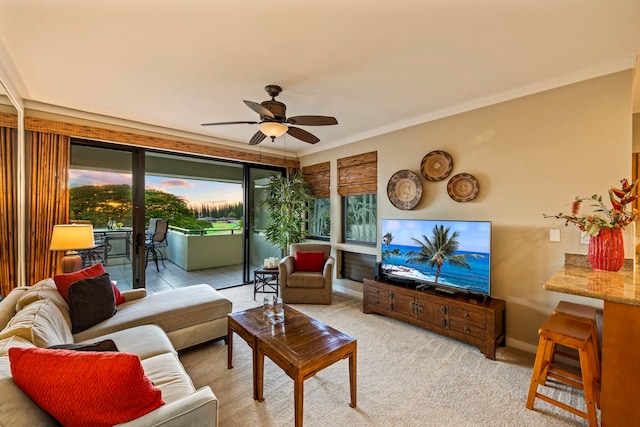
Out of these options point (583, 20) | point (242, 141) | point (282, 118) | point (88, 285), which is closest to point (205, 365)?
point (88, 285)

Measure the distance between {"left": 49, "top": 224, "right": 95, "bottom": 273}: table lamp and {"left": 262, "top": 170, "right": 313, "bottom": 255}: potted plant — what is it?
8.51 ft

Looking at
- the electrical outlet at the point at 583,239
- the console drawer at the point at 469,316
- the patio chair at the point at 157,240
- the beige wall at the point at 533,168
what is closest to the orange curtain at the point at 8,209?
the patio chair at the point at 157,240

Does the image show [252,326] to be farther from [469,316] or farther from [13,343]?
[469,316]

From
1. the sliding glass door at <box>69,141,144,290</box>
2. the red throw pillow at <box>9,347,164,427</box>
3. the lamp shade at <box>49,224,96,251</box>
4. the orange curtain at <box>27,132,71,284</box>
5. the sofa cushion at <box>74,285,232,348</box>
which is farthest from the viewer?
the sliding glass door at <box>69,141,144,290</box>

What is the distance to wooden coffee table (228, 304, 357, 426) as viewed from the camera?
163 cm

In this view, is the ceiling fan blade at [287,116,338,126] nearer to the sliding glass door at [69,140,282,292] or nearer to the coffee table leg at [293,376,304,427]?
the coffee table leg at [293,376,304,427]

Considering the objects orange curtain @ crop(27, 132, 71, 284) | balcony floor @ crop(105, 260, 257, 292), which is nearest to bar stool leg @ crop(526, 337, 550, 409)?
balcony floor @ crop(105, 260, 257, 292)

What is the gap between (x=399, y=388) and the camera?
2096 mm

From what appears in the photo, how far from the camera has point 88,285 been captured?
2.18 m

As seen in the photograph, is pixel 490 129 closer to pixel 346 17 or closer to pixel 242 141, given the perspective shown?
pixel 346 17

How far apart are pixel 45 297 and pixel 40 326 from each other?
61cm

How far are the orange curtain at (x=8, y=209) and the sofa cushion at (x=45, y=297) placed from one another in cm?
120

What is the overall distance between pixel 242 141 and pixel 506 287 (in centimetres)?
435

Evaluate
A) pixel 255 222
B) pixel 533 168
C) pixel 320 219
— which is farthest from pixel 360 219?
pixel 533 168
